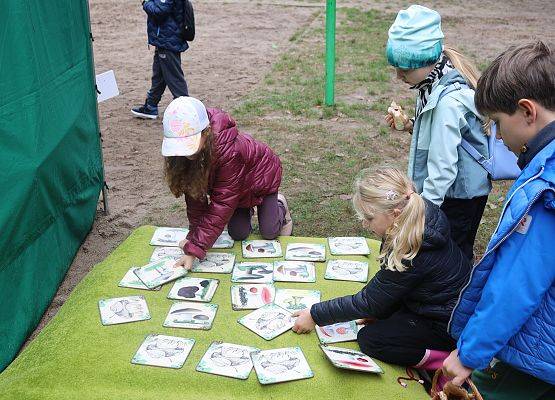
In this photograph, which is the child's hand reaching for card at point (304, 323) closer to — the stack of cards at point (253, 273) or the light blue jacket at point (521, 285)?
the stack of cards at point (253, 273)

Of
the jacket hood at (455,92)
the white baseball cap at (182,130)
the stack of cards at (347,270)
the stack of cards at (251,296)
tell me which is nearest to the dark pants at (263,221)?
the stack of cards at (347,270)

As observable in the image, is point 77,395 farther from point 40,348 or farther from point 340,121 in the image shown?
point 340,121

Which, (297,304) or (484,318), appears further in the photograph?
(297,304)

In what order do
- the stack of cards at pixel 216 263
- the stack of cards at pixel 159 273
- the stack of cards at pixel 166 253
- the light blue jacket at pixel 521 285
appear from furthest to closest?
the stack of cards at pixel 166 253
the stack of cards at pixel 216 263
the stack of cards at pixel 159 273
the light blue jacket at pixel 521 285

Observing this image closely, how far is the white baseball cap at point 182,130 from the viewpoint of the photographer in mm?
2971

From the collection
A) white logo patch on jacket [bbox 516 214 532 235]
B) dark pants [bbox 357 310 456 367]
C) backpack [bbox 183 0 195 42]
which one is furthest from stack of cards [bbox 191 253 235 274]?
backpack [bbox 183 0 195 42]

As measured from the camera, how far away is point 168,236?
12.2 ft

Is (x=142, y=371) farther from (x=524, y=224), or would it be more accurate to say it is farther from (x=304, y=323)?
(x=524, y=224)

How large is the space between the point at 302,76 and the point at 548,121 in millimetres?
6599

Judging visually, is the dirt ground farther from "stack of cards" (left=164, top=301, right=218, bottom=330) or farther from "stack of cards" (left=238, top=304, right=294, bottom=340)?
"stack of cards" (left=238, top=304, right=294, bottom=340)

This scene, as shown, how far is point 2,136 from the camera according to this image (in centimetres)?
283

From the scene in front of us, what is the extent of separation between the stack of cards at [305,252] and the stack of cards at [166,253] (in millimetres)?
607

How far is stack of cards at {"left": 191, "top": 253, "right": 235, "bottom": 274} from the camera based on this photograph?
3357mm

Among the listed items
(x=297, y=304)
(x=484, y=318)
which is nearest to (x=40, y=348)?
(x=297, y=304)
